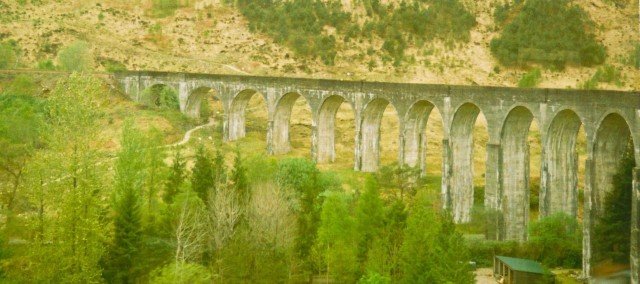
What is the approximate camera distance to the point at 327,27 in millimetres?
96750

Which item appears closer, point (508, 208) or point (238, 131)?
point (508, 208)

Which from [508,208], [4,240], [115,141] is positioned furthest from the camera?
[115,141]

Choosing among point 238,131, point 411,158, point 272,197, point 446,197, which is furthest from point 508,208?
point 238,131

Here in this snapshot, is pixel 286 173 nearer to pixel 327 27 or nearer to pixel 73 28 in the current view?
pixel 327 27

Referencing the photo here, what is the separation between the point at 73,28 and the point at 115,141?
40.9 meters

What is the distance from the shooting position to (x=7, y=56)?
8119 cm

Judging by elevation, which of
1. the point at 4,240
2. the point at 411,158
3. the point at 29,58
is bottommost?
the point at 4,240

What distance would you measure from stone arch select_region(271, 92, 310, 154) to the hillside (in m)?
26.0

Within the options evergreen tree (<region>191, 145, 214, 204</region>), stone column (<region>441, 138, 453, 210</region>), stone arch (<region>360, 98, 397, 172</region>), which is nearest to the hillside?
stone arch (<region>360, 98, 397, 172</region>)

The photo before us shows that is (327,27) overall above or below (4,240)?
above

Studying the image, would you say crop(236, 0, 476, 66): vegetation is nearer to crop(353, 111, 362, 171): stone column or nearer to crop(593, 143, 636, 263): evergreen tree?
crop(353, 111, 362, 171): stone column

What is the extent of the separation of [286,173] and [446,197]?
30.5ft

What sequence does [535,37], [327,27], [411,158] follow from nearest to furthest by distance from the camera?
→ [411,158] → [535,37] → [327,27]


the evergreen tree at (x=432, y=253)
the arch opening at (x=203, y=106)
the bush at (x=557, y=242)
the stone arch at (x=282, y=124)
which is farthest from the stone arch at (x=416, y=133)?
the arch opening at (x=203, y=106)
